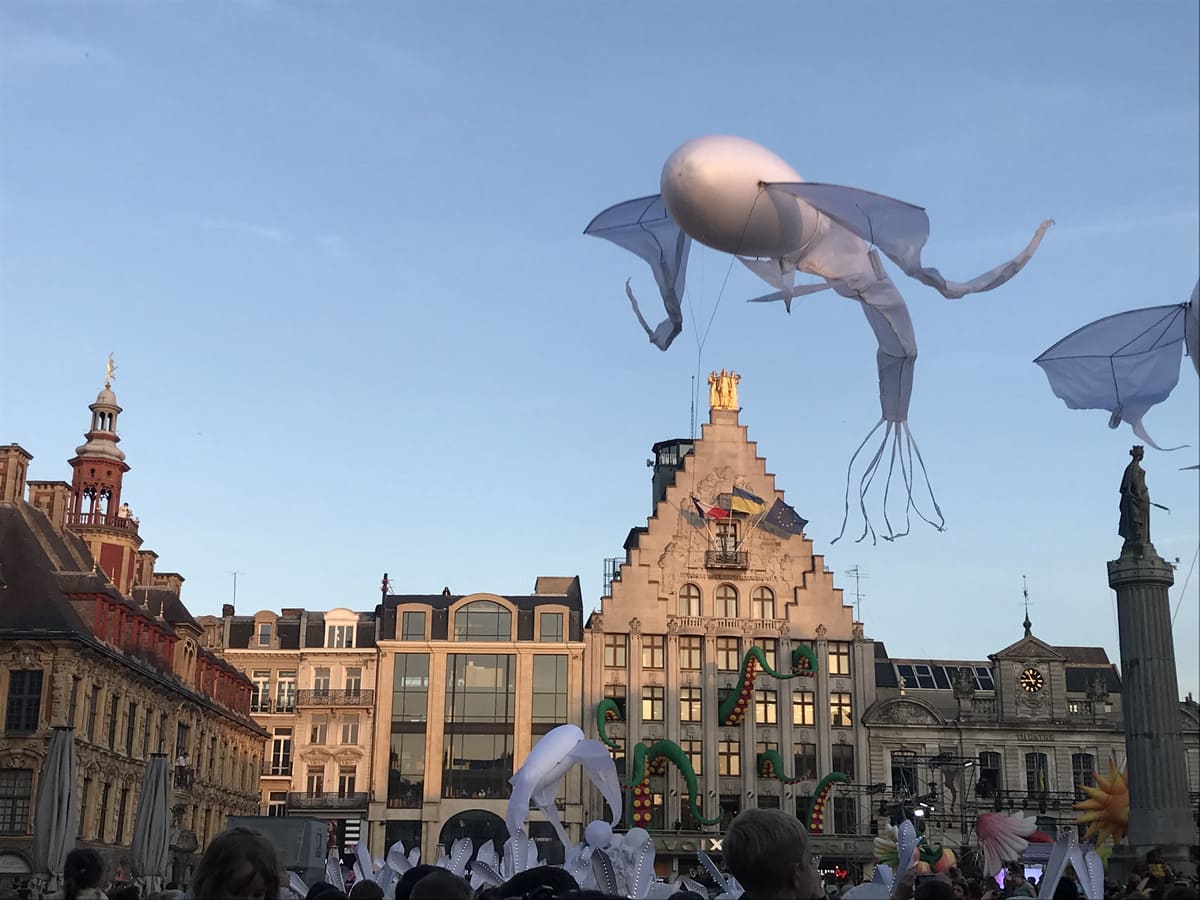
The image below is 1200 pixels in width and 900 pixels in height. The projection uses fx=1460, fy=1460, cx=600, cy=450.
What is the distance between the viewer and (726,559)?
201 feet

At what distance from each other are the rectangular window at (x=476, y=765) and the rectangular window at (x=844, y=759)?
13.4 metres

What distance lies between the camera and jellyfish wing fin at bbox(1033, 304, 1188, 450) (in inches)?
559

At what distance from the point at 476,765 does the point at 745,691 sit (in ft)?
37.7

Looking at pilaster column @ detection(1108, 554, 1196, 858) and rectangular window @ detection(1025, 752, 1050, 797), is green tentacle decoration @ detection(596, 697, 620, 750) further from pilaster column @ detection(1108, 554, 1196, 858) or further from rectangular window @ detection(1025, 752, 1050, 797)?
pilaster column @ detection(1108, 554, 1196, 858)

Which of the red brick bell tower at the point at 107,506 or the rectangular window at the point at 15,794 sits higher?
the red brick bell tower at the point at 107,506

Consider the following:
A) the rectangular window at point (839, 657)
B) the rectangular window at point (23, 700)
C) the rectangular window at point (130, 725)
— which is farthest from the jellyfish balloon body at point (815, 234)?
the rectangular window at point (839, 657)

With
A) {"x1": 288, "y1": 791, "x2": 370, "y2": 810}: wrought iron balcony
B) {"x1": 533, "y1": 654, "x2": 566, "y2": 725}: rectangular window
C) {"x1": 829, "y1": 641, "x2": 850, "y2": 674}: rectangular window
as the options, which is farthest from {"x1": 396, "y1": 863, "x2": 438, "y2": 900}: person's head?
{"x1": 829, "y1": 641, "x2": 850, "y2": 674}: rectangular window

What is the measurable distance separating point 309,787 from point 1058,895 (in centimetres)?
5312

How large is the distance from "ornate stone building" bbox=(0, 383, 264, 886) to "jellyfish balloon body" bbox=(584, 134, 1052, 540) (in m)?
24.3

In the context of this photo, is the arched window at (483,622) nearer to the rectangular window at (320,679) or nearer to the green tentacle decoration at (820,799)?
the rectangular window at (320,679)

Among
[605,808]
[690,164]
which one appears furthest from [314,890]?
[605,808]

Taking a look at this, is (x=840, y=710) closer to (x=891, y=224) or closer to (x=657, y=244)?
(x=657, y=244)

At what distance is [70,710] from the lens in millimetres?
43875

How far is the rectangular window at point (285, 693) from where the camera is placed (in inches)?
2625
